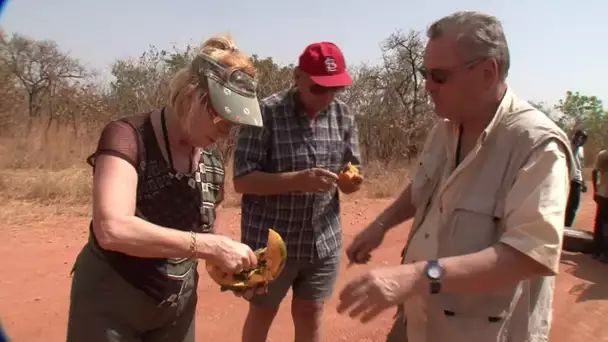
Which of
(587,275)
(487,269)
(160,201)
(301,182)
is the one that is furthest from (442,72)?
(587,275)

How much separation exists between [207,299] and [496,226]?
11.9ft

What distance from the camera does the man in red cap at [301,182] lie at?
10.1ft

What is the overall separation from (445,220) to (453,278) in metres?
0.31

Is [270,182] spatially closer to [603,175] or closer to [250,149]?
[250,149]

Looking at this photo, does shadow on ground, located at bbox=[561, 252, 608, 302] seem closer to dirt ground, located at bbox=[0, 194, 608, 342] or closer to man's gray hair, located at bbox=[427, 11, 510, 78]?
dirt ground, located at bbox=[0, 194, 608, 342]

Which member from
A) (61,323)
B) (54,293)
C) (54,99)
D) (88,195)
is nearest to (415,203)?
(61,323)

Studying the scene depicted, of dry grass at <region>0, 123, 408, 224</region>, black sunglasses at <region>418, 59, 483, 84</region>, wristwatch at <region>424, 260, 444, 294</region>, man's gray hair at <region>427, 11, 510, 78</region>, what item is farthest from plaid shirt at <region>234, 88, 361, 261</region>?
dry grass at <region>0, 123, 408, 224</region>

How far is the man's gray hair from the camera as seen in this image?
5.95 feet

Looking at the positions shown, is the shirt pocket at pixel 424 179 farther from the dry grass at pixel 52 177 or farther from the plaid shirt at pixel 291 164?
the dry grass at pixel 52 177

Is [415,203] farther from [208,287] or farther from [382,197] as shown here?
[382,197]

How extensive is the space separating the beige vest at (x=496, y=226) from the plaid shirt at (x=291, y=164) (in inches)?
51.4

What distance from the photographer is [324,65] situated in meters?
3.10

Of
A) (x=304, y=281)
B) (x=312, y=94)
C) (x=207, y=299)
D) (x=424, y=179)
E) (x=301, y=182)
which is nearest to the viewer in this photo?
(x=424, y=179)

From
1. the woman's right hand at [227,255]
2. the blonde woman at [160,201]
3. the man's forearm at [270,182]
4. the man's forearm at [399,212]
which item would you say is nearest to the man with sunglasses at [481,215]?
the man's forearm at [399,212]
